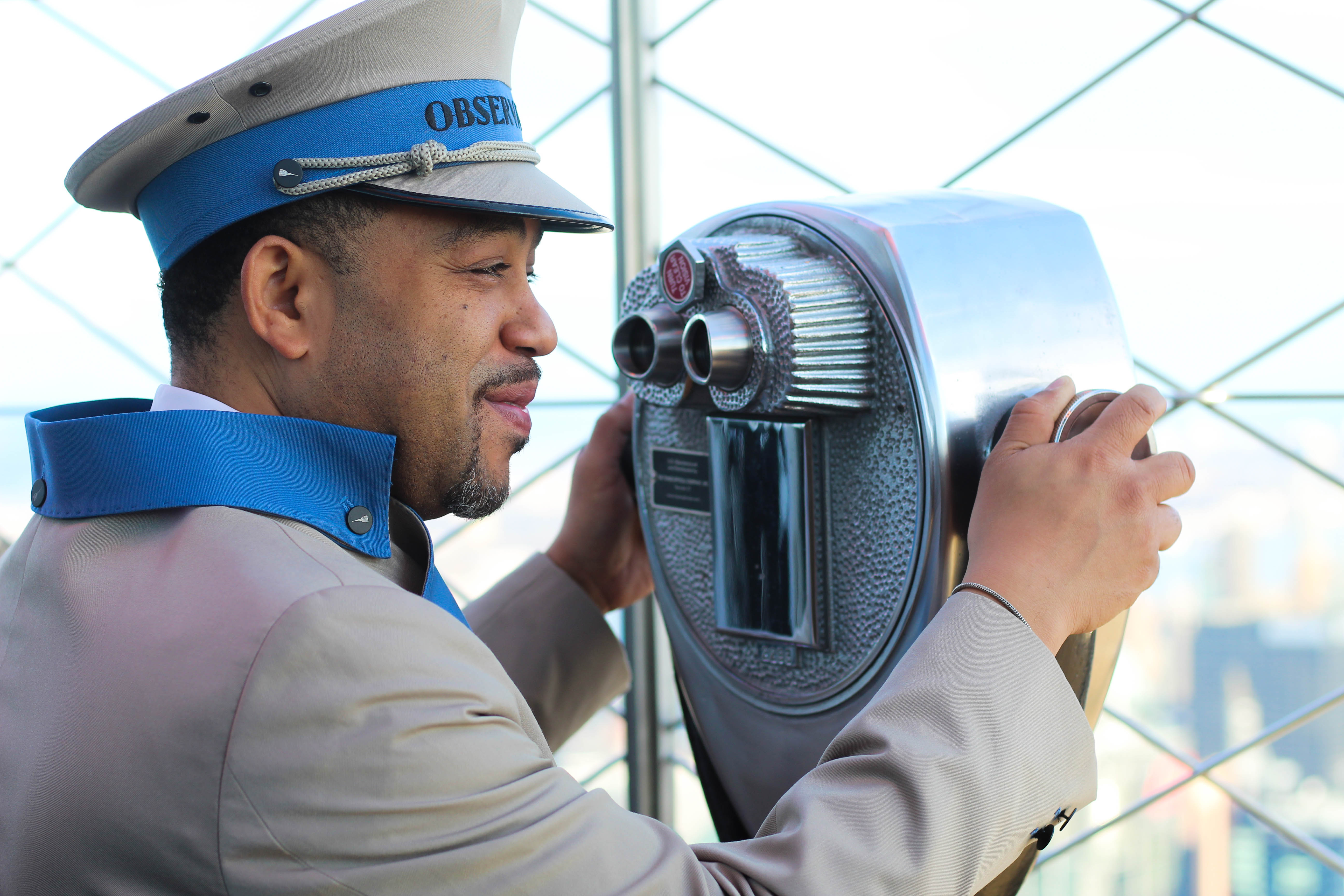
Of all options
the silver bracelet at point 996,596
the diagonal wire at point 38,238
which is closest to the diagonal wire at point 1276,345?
the silver bracelet at point 996,596

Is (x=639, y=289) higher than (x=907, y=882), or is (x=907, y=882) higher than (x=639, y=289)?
(x=639, y=289)

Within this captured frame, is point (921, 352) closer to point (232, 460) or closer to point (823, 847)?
point (823, 847)

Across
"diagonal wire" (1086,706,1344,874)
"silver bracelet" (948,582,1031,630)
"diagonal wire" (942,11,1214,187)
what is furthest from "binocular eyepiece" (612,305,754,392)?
"diagonal wire" (1086,706,1344,874)

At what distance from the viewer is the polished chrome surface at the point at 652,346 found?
0.88 meters

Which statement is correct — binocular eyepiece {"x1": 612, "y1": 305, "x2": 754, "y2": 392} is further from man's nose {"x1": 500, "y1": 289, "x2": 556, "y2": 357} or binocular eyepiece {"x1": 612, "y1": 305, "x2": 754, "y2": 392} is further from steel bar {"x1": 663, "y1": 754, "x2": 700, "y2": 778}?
steel bar {"x1": 663, "y1": 754, "x2": 700, "y2": 778}

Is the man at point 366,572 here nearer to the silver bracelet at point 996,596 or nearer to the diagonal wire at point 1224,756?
the silver bracelet at point 996,596

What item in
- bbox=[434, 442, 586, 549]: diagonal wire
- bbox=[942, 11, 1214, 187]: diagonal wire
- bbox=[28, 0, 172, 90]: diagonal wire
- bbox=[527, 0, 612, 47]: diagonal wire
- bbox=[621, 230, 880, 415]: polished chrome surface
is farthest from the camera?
bbox=[28, 0, 172, 90]: diagonal wire

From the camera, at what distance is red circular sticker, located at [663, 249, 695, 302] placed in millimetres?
863

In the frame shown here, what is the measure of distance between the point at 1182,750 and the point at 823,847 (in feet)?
2.95

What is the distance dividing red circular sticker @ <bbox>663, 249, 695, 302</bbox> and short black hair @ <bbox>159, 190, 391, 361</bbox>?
0.80 feet

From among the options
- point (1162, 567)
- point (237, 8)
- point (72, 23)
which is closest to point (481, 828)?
point (1162, 567)

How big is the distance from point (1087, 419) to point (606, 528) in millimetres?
483

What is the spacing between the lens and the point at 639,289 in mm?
957

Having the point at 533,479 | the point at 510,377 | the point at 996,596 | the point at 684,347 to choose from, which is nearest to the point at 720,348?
the point at 684,347
